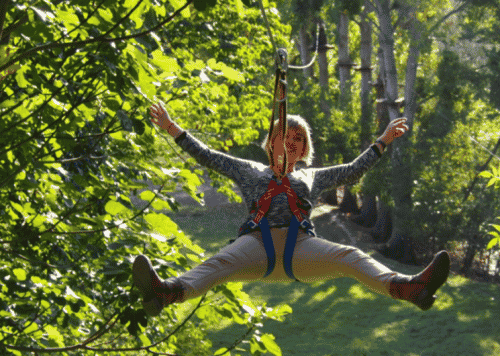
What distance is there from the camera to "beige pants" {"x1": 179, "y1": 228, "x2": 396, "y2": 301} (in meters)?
2.64

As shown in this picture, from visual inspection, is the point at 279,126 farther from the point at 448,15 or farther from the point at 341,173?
the point at 448,15

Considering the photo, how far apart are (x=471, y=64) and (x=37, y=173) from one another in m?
14.9

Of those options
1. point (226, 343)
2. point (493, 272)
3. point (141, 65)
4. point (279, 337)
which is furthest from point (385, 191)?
point (141, 65)

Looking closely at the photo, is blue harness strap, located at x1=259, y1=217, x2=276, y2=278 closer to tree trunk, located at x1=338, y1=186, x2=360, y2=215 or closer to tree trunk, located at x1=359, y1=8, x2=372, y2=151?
tree trunk, located at x1=359, y1=8, x2=372, y2=151

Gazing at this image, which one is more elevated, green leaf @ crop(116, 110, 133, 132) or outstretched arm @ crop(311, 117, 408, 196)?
green leaf @ crop(116, 110, 133, 132)

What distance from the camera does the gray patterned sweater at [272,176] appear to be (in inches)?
116

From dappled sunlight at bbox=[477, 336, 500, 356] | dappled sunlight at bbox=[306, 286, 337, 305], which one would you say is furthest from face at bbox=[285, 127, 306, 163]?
dappled sunlight at bbox=[306, 286, 337, 305]

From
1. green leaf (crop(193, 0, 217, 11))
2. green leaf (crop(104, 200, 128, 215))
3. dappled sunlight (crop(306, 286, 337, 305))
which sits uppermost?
green leaf (crop(193, 0, 217, 11))

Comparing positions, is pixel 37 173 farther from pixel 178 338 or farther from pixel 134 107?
pixel 178 338

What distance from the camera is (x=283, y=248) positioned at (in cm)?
288

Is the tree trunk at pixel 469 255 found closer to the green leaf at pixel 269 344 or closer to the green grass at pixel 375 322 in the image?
the green grass at pixel 375 322

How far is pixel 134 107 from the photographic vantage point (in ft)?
8.85

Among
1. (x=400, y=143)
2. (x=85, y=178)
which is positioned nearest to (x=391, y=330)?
(x=400, y=143)

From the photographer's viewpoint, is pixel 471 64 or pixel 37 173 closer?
pixel 37 173
